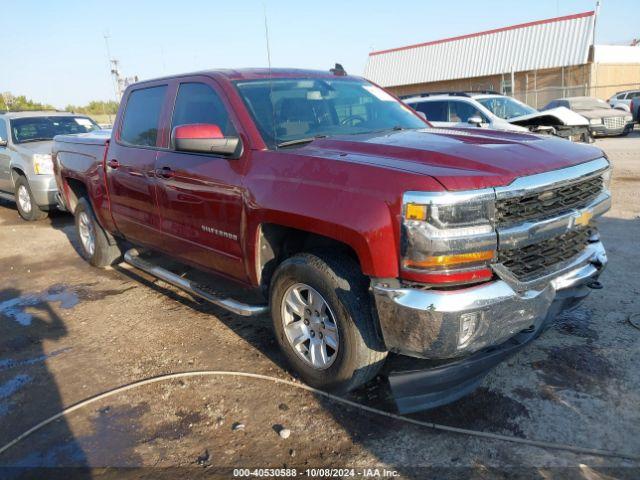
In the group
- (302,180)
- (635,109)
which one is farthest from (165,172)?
(635,109)

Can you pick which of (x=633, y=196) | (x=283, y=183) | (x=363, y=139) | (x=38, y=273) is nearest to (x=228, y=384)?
(x=283, y=183)

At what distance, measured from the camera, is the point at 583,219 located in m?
3.08

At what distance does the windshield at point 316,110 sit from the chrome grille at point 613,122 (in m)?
16.0

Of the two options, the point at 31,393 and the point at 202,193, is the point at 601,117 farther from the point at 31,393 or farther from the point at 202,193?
the point at 31,393

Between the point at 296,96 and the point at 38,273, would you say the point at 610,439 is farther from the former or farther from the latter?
the point at 38,273

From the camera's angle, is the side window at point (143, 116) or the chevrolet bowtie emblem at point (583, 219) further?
the side window at point (143, 116)

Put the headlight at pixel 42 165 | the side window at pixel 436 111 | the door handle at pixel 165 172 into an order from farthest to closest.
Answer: the side window at pixel 436 111, the headlight at pixel 42 165, the door handle at pixel 165 172

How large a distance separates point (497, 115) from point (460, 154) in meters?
9.30

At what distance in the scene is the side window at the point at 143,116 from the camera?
4.58 meters

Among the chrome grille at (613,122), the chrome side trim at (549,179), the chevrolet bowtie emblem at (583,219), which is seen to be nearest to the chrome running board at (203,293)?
the chrome side trim at (549,179)

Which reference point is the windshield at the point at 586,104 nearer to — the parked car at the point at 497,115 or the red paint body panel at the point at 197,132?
the parked car at the point at 497,115

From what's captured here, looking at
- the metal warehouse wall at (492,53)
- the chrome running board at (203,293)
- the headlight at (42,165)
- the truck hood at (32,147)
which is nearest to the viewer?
the chrome running board at (203,293)

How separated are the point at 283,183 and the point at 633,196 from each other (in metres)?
7.45

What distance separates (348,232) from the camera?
2744 mm
